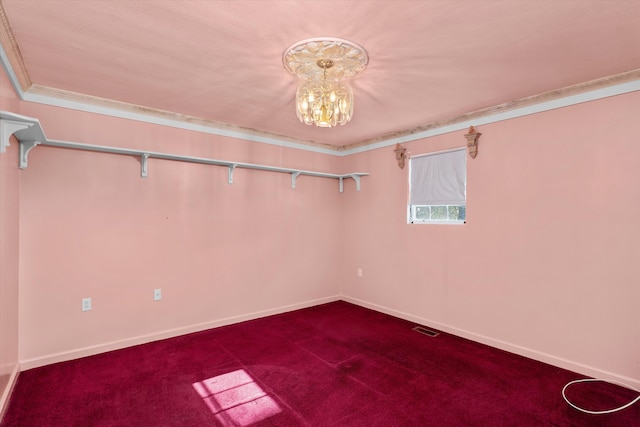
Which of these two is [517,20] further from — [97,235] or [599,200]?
[97,235]

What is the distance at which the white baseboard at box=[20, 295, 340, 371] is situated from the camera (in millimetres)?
2845

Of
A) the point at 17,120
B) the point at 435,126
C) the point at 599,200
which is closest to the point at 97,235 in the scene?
the point at 17,120

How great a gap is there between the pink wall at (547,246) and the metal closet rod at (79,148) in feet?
5.07

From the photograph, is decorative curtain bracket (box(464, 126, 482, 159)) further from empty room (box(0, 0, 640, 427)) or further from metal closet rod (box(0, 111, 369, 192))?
metal closet rod (box(0, 111, 369, 192))

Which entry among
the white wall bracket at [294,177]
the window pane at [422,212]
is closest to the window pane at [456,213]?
the window pane at [422,212]

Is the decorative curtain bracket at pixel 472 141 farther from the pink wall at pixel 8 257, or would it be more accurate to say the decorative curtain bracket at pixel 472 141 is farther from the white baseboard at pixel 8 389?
the white baseboard at pixel 8 389

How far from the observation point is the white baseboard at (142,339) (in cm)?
284

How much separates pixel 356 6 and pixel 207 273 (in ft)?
10.2

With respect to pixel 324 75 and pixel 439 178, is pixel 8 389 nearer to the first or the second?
pixel 324 75

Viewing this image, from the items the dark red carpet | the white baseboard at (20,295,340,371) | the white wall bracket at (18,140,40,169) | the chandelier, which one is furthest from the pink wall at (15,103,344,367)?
the chandelier

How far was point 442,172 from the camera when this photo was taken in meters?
3.81

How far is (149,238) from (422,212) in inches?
123

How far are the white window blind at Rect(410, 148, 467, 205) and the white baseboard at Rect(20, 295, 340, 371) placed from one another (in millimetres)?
2209

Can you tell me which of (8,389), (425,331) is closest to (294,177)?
(425,331)
